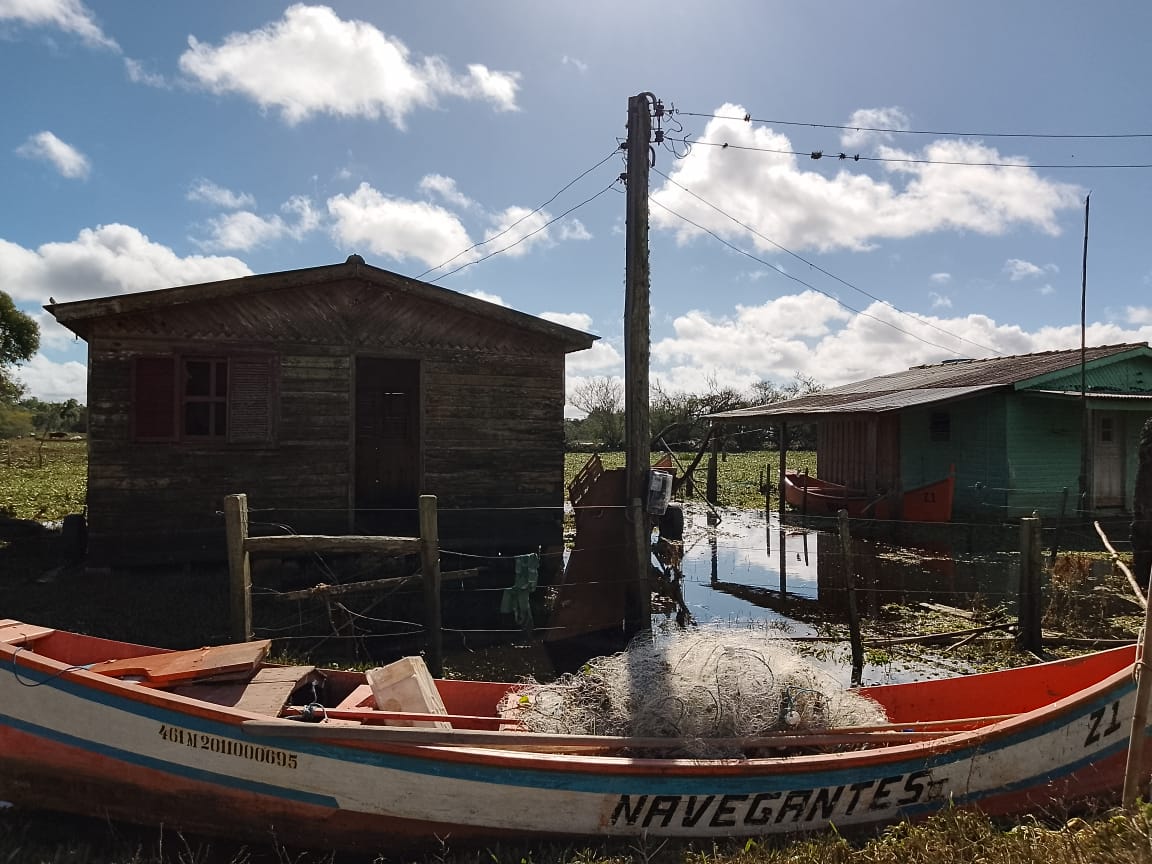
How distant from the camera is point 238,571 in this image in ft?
21.8

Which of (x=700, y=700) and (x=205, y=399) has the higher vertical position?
(x=205, y=399)

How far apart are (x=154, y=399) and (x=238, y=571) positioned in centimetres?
529

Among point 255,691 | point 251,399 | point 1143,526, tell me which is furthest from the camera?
point 251,399

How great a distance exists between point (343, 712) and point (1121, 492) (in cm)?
2015

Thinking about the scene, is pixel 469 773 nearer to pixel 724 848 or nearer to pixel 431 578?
pixel 724 848

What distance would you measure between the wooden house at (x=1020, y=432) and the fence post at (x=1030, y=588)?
8.02m

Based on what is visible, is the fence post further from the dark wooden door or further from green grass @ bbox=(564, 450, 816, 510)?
green grass @ bbox=(564, 450, 816, 510)

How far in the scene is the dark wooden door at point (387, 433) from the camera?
15.5m

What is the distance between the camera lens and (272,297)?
1092 centimetres

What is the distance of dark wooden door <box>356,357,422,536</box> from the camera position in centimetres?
1545

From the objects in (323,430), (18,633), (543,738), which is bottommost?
(543,738)

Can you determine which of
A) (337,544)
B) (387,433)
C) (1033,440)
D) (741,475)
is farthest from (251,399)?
(741,475)

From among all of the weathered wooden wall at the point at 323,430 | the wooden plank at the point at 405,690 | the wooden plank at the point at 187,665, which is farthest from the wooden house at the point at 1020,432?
the wooden plank at the point at 187,665

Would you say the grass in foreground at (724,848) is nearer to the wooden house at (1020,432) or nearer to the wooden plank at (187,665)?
the wooden plank at (187,665)
